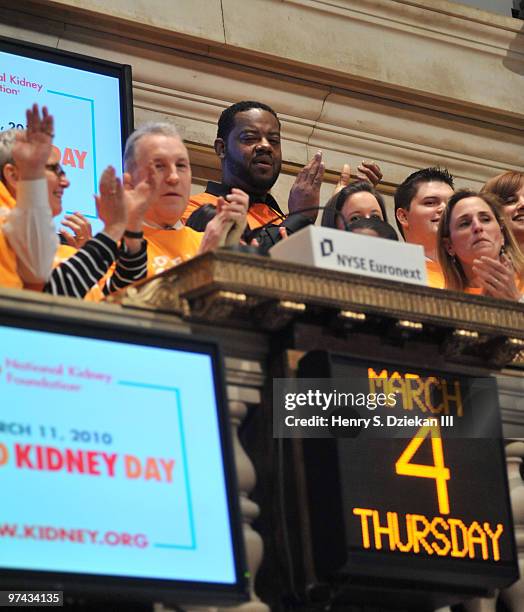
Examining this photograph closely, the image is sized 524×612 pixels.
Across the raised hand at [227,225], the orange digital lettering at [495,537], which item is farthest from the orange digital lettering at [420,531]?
the raised hand at [227,225]

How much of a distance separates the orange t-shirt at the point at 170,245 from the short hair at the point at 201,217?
188 mm

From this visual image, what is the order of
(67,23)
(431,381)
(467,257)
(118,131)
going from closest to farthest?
(431,381) < (467,257) < (118,131) < (67,23)

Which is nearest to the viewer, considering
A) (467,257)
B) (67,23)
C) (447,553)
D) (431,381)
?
(447,553)

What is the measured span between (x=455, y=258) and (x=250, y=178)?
42.0 inches

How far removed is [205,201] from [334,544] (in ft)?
8.93

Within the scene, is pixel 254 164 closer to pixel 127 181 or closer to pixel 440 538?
pixel 127 181

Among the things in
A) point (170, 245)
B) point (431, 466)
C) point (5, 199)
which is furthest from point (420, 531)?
point (5, 199)

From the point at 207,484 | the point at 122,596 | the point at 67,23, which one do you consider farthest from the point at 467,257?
the point at 67,23

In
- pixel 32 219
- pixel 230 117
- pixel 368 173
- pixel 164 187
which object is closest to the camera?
pixel 32 219

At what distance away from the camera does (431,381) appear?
11.8 ft

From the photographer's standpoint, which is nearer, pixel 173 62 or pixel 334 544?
pixel 334 544

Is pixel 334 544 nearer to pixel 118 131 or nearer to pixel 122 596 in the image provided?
pixel 122 596

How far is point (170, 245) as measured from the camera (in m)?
4.82

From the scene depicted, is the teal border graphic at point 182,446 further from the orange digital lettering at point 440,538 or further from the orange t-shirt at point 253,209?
the orange t-shirt at point 253,209
